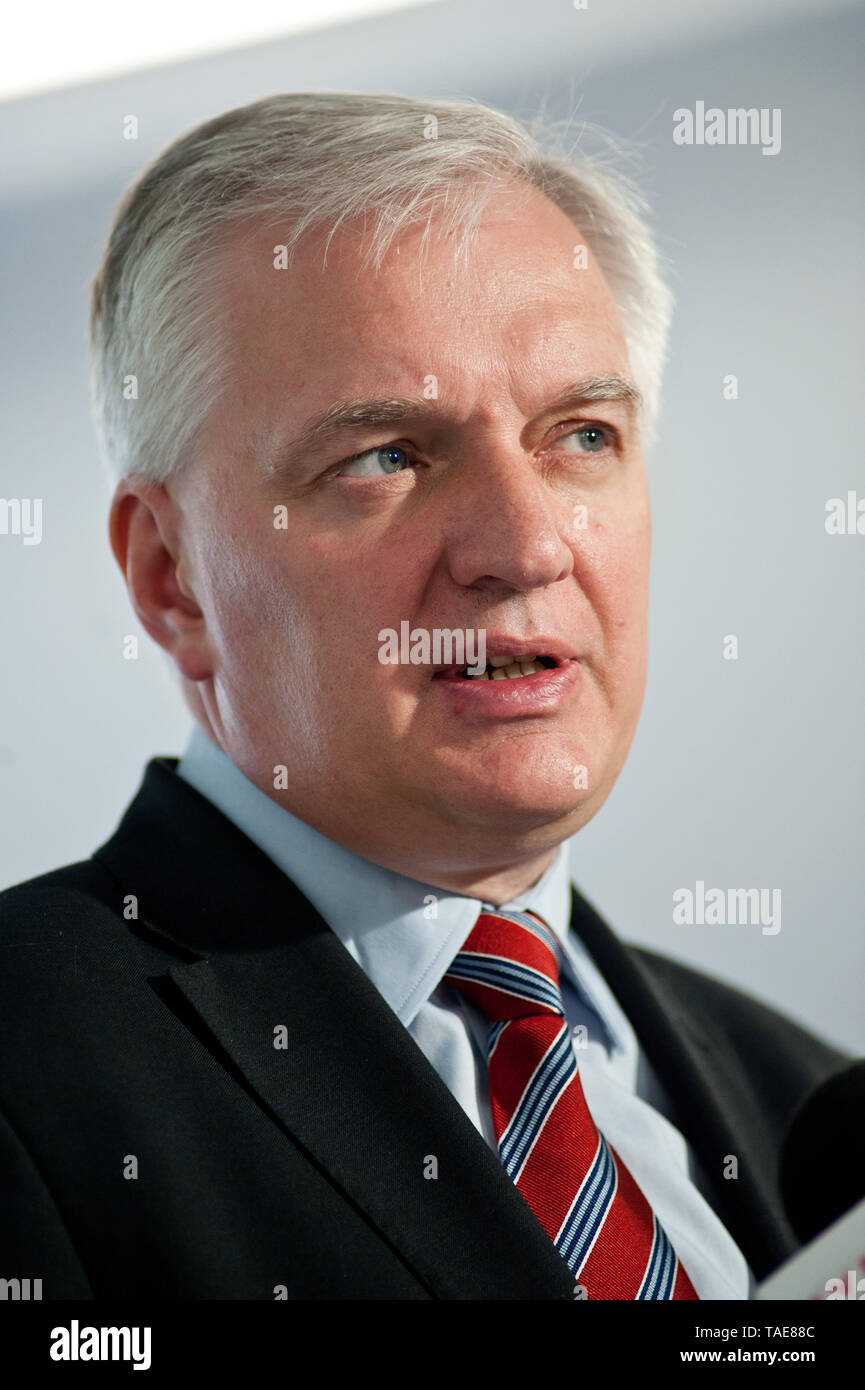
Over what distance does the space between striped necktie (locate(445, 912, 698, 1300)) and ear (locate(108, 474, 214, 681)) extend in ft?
1.44

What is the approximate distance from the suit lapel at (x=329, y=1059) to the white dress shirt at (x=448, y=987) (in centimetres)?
4

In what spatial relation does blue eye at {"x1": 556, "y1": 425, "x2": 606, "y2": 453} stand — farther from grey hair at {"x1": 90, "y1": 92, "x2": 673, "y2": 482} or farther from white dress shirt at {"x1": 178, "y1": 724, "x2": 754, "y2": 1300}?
white dress shirt at {"x1": 178, "y1": 724, "x2": 754, "y2": 1300}

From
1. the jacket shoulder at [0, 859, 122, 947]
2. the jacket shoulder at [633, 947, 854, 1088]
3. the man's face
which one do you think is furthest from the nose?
the jacket shoulder at [633, 947, 854, 1088]

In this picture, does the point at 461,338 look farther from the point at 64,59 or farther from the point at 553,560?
the point at 64,59

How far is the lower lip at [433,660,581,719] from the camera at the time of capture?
1245mm

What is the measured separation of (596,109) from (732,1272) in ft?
5.60

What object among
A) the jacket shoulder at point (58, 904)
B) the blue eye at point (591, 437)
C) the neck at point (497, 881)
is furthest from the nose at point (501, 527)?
the jacket shoulder at point (58, 904)

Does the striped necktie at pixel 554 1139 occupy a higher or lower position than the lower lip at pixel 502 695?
lower

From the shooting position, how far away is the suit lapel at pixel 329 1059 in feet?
3.52

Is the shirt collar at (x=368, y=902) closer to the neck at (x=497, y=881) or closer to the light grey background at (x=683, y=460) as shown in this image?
the neck at (x=497, y=881)

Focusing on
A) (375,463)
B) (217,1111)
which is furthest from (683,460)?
(217,1111)

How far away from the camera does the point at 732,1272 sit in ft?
4.28

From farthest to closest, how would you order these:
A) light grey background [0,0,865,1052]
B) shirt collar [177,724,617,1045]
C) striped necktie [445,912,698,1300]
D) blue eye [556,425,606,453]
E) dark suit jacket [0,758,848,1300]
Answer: light grey background [0,0,865,1052] < blue eye [556,425,606,453] < shirt collar [177,724,617,1045] < striped necktie [445,912,698,1300] < dark suit jacket [0,758,848,1300]
